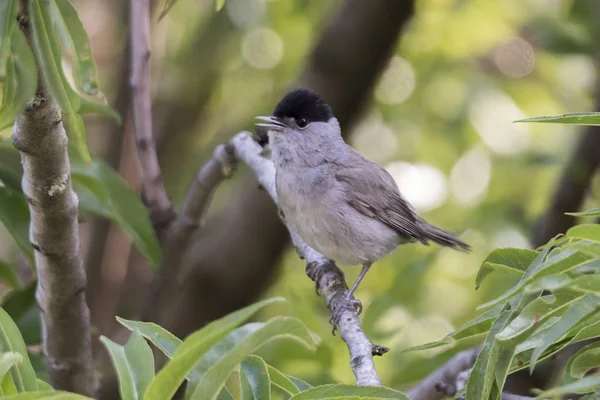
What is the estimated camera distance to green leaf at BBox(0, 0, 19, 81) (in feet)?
4.90

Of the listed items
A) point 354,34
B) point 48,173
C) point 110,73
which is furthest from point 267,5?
point 48,173

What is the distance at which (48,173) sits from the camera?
2000mm

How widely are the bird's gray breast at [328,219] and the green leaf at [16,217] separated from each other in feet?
4.20

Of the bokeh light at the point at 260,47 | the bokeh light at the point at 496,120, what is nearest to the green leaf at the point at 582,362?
the bokeh light at the point at 496,120

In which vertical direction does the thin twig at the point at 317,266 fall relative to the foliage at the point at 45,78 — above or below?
above

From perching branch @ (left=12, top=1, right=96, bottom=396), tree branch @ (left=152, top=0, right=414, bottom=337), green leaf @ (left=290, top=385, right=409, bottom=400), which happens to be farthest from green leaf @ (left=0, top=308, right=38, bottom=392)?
tree branch @ (left=152, top=0, right=414, bottom=337)

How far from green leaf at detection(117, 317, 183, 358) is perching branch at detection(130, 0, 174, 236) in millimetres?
2021

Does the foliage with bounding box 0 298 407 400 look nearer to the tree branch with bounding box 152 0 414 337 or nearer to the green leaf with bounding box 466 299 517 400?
the green leaf with bounding box 466 299 517 400

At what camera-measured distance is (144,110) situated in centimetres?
346

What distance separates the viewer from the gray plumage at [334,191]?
143 inches

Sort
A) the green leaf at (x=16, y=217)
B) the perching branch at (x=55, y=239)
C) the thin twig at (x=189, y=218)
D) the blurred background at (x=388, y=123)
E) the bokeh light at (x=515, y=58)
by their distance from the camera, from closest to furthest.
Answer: the perching branch at (x=55, y=239)
the green leaf at (x=16, y=217)
the thin twig at (x=189, y=218)
the blurred background at (x=388, y=123)
the bokeh light at (x=515, y=58)

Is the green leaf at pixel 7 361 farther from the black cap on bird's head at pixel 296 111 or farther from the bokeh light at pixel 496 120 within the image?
the bokeh light at pixel 496 120

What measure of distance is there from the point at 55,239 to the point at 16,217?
20.8 inches

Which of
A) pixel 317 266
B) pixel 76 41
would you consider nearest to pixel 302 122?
pixel 317 266
